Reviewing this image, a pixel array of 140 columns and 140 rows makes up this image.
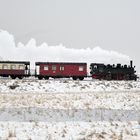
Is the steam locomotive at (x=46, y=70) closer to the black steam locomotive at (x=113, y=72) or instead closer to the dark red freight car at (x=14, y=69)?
the dark red freight car at (x=14, y=69)

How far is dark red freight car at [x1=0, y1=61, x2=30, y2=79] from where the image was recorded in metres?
48.5

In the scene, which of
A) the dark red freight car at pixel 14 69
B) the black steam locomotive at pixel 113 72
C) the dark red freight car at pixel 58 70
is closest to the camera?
the dark red freight car at pixel 14 69

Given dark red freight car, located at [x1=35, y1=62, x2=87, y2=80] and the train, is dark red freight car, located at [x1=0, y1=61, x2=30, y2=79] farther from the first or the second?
dark red freight car, located at [x1=35, y1=62, x2=87, y2=80]

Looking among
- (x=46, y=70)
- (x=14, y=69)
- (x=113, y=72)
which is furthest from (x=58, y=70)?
(x=113, y=72)

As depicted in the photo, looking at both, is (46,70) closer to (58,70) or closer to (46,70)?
(46,70)

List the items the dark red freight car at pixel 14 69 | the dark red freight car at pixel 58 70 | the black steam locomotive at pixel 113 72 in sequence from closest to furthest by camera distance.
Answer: the dark red freight car at pixel 14 69 < the dark red freight car at pixel 58 70 < the black steam locomotive at pixel 113 72

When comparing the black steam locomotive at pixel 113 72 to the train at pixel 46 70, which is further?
the black steam locomotive at pixel 113 72

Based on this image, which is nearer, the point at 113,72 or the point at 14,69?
the point at 14,69

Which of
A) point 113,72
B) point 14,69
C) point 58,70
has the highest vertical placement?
point 14,69

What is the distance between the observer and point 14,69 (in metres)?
48.6

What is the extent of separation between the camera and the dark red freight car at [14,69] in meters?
48.5

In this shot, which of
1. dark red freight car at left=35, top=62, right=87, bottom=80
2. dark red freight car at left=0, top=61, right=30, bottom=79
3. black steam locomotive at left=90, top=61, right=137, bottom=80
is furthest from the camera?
black steam locomotive at left=90, top=61, right=137, bottom=80

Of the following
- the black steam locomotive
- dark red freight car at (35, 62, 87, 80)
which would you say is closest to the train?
dark red freight car at (35, 62, 87, 80)

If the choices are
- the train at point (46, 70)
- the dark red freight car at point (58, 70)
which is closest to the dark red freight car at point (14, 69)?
the train at point (46, 70)
